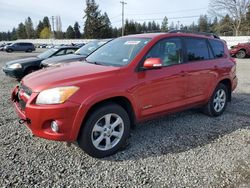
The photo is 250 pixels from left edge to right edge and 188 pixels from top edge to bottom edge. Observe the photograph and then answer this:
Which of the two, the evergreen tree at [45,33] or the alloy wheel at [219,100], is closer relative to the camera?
the alloy wheel at [219,100]

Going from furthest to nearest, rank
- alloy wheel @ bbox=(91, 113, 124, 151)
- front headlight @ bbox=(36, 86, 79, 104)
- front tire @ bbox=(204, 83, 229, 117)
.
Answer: front tire @ bbox=(204, 83, 229, 117), alloy wheel @ bbox=(91, 113, 124, 151), front headlight @ bbox=(36, 86, 79, 104)

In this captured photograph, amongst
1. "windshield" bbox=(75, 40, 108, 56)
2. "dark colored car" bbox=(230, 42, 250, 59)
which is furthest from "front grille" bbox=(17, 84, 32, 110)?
"dark colored car" bbox=(230, 42, 250, 59)

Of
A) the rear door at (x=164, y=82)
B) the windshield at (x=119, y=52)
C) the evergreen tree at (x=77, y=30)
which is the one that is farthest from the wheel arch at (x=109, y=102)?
the evergreen tree at (x=77, y=30)

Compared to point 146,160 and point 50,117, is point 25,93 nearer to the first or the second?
point 50,117

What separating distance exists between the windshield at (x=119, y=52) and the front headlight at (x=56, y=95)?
3.31 ft

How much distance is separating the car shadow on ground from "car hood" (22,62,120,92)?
4.00 feet

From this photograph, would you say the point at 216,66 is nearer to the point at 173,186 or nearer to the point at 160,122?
the point at 160,122

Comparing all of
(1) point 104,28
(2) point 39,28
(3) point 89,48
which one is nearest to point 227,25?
(1) point 104,28

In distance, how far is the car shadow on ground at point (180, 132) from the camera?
4.03 meters

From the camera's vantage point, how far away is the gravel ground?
323cm

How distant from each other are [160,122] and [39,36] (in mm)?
106303

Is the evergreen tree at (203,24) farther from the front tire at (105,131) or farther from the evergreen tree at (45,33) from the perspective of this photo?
the front tire at (105,131)

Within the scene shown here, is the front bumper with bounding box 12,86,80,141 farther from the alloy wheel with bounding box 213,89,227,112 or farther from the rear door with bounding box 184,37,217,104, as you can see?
the alloy wheel with bounding box 213,89,227,112

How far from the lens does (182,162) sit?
3705mm
